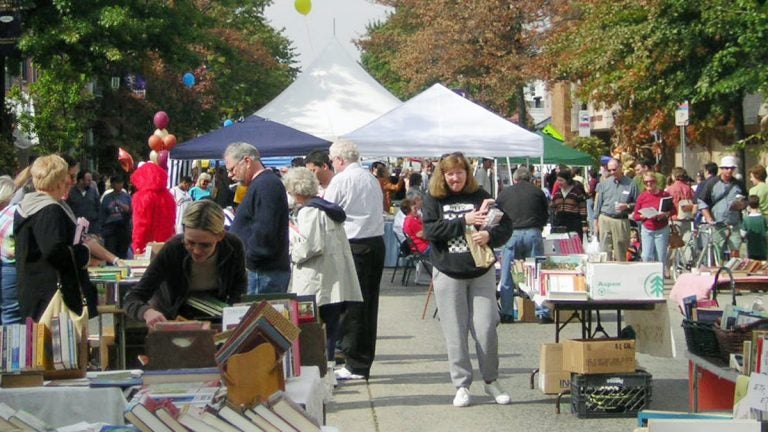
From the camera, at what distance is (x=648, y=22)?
92.1ft

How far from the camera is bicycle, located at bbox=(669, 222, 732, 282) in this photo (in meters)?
19.8

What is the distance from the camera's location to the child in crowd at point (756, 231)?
19.7 meters

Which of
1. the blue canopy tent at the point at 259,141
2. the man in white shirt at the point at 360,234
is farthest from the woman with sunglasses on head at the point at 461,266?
the blue canopy tent at the point at 259,141

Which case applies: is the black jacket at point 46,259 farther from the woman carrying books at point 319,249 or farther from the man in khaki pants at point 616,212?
the man in khaki pants at point 616,212

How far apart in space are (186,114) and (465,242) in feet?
142

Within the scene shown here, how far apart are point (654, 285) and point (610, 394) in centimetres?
94

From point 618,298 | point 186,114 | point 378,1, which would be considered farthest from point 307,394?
point 378,1

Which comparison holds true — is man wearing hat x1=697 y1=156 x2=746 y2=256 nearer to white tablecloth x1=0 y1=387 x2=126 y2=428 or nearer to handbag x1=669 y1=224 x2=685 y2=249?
handbag x1=669 y1=224 x2=685 y2=249

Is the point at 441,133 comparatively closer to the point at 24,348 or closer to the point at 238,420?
the point at 24,348

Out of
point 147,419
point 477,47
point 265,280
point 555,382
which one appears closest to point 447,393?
point 555,382

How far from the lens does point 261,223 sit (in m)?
9.87

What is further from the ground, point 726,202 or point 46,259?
point 726,202

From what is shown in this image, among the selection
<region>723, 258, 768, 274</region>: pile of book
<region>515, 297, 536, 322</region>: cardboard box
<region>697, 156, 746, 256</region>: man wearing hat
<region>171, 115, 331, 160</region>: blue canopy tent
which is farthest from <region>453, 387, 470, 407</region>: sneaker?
<region>697, 156, 746, 256</region>: man wearing hat

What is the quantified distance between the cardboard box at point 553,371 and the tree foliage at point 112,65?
17.5 meters
